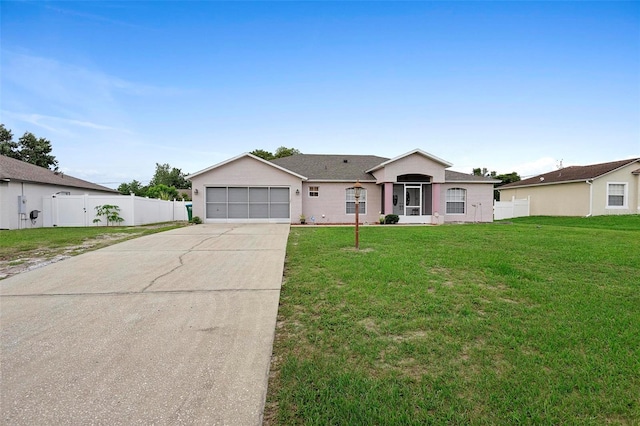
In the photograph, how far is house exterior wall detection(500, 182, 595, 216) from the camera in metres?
21.6

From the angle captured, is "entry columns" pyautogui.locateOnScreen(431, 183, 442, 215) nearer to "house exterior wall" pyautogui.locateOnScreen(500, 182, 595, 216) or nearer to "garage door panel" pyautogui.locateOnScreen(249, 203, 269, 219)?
"garage door panel" pyautogui.locateOnScreen(249, 203, 269, 219)

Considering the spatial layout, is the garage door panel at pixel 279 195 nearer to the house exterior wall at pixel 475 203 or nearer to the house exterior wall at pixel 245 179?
the house exterior wall at pixel 245 179

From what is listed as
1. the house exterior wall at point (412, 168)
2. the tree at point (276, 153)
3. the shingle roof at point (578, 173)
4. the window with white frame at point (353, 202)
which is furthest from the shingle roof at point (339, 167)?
the tree at point (276, 153)

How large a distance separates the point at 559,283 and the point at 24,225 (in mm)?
21787

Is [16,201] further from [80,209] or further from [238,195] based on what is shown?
[238,195]

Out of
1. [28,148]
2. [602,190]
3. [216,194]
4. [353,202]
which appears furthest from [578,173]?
[28,148]

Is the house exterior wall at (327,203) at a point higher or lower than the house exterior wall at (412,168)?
lower

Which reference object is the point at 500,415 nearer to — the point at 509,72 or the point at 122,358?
the point at 122,358

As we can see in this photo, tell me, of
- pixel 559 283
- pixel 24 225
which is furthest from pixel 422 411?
pixel 24 225

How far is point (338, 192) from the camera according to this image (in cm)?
1927

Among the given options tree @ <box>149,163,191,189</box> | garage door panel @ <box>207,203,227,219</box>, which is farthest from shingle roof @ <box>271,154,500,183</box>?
tree @ <box>149,163,191,189</box>

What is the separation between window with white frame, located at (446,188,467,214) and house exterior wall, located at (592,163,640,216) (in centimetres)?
940

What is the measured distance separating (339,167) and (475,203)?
9072 mm

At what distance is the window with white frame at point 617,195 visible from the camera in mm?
21375
